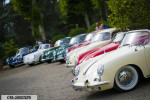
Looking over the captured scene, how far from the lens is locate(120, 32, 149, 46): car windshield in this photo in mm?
6231

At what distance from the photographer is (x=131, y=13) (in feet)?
36.8

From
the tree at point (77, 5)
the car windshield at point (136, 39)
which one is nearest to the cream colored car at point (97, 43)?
the car windshield at point (136, 39)

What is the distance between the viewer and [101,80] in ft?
17.5

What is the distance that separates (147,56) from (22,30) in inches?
1634

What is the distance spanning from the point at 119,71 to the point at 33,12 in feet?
76.6

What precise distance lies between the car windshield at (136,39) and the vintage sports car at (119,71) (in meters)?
0.12

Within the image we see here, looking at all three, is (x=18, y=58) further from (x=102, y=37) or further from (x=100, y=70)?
(x=100, y=70)

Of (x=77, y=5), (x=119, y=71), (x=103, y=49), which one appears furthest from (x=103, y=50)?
(x=77, y=5)

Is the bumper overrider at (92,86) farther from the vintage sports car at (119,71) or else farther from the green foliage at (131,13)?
the green foliage at (131,13)

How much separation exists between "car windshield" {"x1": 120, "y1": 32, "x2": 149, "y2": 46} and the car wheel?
3.13 feet

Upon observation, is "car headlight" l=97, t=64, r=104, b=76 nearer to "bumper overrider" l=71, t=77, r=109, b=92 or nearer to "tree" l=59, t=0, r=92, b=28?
"bumper overrider" l=71, t=77, r=109, b=92

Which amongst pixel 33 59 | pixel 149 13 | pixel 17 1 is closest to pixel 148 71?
pixel 149 13

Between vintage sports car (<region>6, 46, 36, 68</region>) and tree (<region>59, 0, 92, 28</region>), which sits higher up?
tree (<region>59, 0, 92, 28</region>)

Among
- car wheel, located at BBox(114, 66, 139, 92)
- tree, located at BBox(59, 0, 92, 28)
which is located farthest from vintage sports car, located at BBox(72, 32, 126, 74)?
tree, located at BBox(59, 0, 92, 28)
